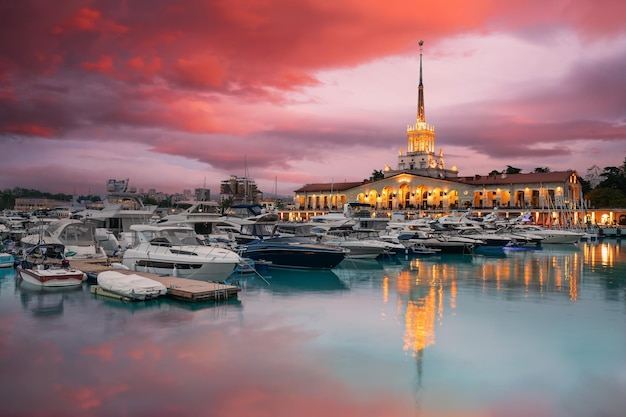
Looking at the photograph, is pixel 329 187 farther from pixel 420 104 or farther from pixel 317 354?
pixel 317 354

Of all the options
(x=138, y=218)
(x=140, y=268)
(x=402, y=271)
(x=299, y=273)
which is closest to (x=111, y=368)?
(x=140, y=268)

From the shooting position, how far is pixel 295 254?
2973 centimetres

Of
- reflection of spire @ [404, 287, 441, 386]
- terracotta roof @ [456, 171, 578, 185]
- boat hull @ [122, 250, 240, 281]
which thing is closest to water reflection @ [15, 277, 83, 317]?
boat hull @ [122, 250, 240, 281]

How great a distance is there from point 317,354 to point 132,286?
372 inches

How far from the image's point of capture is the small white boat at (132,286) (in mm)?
19078

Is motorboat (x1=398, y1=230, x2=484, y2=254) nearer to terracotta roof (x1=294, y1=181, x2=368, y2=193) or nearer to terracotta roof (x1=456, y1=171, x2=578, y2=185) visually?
terracotta roof (x1=456, y1=171, x2=578, y2=185)

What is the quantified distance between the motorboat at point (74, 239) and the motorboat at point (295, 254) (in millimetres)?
9092

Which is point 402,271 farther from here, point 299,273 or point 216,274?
point 216,274

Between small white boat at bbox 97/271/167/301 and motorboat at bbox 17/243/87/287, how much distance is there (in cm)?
286

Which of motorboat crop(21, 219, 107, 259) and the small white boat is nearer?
the small white boat

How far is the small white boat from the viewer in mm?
19078

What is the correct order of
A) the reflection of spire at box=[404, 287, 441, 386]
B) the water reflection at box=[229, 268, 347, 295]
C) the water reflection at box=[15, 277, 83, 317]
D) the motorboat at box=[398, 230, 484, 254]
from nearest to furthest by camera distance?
1. the reflection of spire at box=[404, 287, 441, 386]
2. the water reflection at box=[15, 277, 83, 317]
3. the water reflection at box=[229, 268, 347, 295]
4. the motorboat at box=[398, 230, 484, 254]

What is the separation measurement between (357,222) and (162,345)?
1360 inches

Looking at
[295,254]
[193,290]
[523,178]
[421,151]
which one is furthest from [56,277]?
[421,151]
